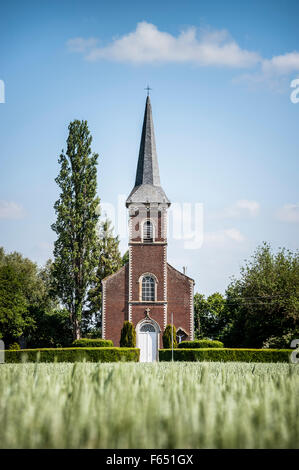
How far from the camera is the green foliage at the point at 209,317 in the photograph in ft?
177

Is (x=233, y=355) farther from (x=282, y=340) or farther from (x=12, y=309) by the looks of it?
(x=12, y=309)

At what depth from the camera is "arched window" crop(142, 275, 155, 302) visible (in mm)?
37719

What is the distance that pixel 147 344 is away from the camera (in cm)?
3647

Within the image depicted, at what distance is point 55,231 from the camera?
121 ft

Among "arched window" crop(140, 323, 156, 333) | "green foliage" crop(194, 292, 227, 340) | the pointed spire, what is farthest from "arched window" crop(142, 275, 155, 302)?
"green foliage" crop(194, 292, 227, 340)

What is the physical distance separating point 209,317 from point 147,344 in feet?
65.9

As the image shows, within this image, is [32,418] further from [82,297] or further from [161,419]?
[82,297]

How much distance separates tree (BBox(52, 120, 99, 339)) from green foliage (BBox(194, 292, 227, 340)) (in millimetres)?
21729

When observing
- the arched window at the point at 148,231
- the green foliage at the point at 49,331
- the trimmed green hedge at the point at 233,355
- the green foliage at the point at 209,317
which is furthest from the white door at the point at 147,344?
the green foliage at the point at 209,317

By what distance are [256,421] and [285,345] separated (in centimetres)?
3367

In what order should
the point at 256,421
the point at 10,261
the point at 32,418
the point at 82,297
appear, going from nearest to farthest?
the point at 32,418, the point at 256,421, the point at 82,297, the point at 10,261

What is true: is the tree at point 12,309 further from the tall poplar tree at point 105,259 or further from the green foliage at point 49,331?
the tall poplar tree at point 105,259

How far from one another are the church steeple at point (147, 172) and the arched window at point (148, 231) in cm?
210

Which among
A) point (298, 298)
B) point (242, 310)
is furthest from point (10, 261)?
point (298, 298)
